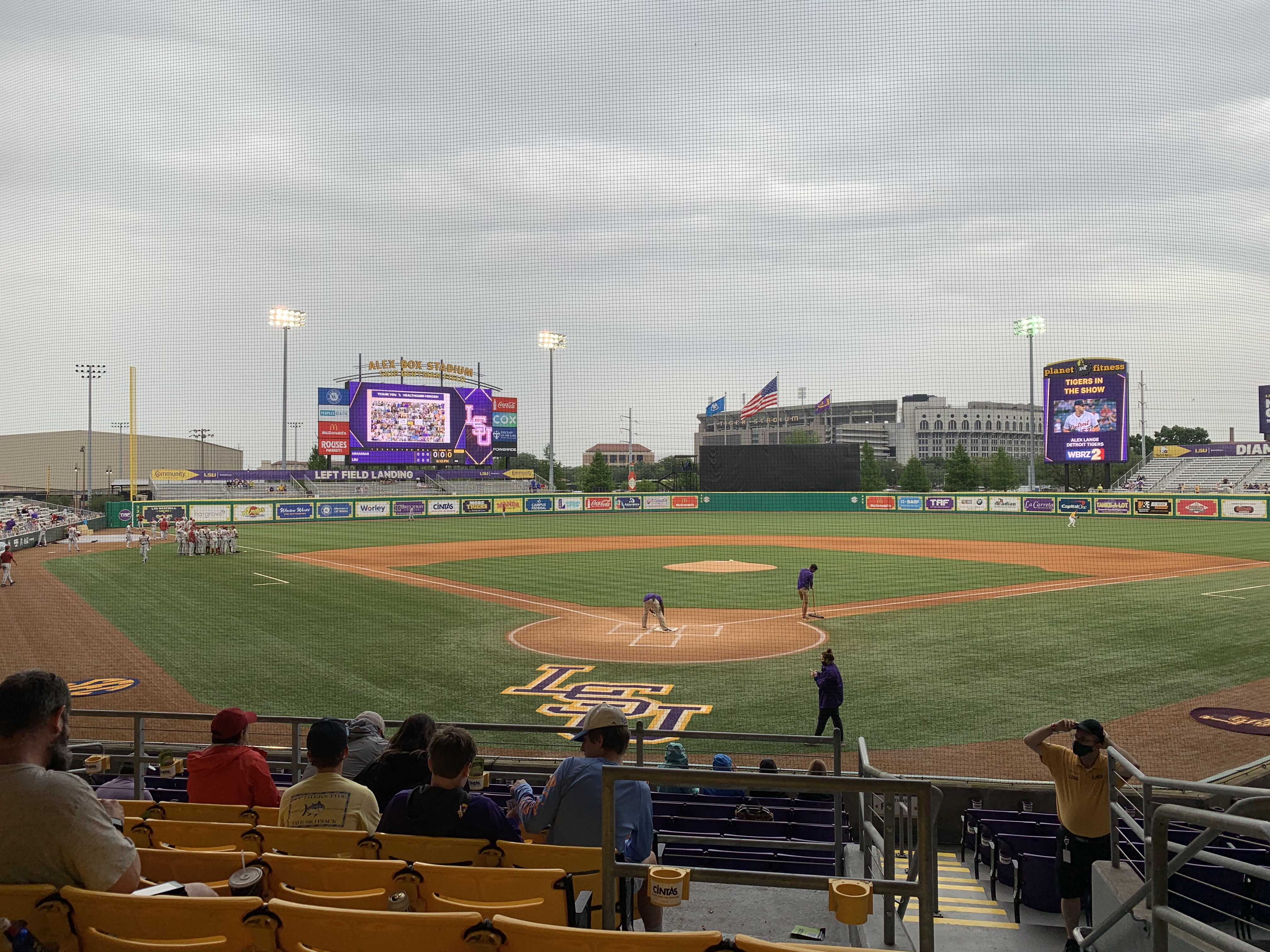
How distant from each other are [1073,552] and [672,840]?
31.7 meters

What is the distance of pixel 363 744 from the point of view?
5191 millimetres

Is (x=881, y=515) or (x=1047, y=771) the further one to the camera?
(x=881, y=515)

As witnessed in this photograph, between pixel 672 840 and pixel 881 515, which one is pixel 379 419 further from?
pixel 672 840

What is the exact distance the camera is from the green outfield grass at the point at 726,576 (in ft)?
73.3

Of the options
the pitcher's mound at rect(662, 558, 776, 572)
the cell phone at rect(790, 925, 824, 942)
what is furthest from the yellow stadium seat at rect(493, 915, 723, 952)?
the pitcher's mound at rect(662, 558, 776, 572)

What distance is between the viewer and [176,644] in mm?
16531

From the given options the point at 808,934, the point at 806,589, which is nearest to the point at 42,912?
the point at 808,934

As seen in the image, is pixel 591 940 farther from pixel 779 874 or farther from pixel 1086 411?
pixel 1086 411

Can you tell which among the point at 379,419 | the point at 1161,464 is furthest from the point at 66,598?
the point at 1161,464

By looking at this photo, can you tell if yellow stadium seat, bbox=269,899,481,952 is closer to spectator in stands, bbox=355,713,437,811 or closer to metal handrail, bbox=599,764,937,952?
metal handrail, bbox=599,764,937,952

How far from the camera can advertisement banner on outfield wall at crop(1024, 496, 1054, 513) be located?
50812mm

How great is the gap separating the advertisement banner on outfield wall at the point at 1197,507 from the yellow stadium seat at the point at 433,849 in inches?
2110

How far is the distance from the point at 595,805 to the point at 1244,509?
53.1m

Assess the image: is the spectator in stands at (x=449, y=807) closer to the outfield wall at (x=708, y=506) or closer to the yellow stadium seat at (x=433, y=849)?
the yellow stadium seat at (x=433, y=849)
